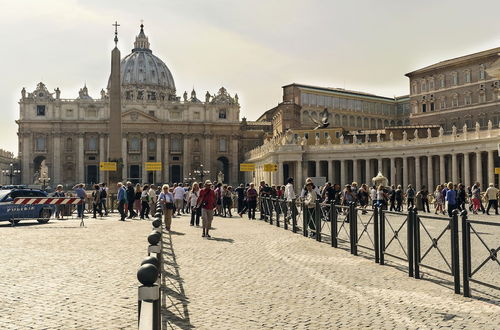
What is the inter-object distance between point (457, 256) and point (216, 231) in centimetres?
1159

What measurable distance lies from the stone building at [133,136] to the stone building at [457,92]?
116 ft

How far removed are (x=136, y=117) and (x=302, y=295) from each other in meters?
92.6

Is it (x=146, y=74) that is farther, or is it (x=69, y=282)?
(x=146, y=74)

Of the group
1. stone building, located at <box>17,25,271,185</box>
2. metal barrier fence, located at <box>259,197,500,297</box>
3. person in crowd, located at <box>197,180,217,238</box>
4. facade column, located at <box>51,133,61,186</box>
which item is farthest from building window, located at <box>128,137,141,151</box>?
metal barrier fence, located at <box>259,197,500,297</box>

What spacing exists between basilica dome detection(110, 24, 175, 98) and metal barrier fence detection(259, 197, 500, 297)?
4600 inches

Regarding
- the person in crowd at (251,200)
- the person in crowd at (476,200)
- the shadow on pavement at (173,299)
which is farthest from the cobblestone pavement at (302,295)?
the person in crowd at (476,200)

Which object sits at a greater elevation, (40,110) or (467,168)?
(40,110)

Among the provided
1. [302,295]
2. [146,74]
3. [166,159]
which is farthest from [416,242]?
[146,74]

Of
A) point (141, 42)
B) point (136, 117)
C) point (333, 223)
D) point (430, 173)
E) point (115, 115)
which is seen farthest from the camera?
point (141, 42)

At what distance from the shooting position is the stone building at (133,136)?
9681 cm

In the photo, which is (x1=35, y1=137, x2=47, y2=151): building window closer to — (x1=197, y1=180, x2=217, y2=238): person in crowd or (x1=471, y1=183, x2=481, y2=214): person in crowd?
(x1=471, y1=183, x2=481, y2=214): person in crowd

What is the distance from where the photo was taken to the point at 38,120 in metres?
96.2

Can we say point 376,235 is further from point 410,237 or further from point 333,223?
point 333,223

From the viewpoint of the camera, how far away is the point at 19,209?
2259 cm
